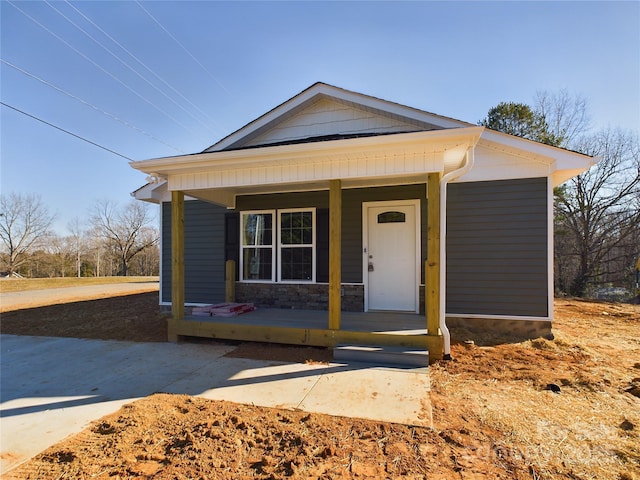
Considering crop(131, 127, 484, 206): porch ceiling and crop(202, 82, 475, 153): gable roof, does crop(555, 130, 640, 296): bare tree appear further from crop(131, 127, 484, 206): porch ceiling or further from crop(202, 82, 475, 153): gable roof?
crop(131, 127, 484, 206): porch ceiling

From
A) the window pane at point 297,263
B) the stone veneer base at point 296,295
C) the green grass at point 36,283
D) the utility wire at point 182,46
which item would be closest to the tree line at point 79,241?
the green grass at point 36,283

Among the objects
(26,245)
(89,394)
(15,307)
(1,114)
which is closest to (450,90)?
(89,394)

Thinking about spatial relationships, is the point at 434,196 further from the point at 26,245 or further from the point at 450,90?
the point at 26,245

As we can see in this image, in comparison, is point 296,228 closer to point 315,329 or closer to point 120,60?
point 315,329

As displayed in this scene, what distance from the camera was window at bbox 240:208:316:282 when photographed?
6.83 m

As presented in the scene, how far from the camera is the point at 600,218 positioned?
13.7 metres

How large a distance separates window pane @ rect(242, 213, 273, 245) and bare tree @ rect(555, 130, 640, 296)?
1338 cm

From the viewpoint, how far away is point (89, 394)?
339 centimetres

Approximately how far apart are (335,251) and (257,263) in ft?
10.5

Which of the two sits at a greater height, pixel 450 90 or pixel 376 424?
pixel 450 90

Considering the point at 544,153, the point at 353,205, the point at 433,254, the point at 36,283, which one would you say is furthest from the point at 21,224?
the point at 544,153

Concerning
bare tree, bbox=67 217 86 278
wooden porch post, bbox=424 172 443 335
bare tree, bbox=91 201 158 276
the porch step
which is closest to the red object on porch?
the porch step

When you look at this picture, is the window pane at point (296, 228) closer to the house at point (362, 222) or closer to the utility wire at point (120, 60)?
the house at point (362, 222)

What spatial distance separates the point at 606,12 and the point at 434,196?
6.61 m
